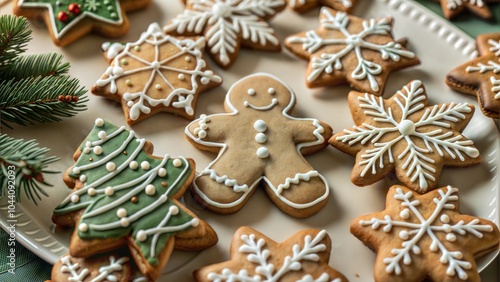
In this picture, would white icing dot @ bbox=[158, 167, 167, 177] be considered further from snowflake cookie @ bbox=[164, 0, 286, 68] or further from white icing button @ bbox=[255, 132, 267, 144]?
snowflake cookie @ bbox=[164, 0, 286, 68]

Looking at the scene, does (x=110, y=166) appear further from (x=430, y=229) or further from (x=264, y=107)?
(x=430, y=229)

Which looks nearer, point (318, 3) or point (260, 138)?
point (260, 138)

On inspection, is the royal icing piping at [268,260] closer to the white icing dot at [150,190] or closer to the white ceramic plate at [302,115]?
the white ceramic plate at [302,115]

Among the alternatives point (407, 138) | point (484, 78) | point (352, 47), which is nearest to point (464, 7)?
point (484, 78)

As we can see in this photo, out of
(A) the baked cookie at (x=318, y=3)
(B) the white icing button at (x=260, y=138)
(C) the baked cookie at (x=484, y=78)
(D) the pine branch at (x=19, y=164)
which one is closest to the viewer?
(D) the pine branch at (x=19, y=164)

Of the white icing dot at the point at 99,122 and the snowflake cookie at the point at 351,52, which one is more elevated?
the snowflake cookie at the point at 351,52

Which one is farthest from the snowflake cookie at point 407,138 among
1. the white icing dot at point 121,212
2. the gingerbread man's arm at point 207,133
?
the white icing dot at point 121,212

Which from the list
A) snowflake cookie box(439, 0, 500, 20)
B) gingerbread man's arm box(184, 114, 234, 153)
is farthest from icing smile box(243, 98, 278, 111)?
snowflake cookie box(439, 0, 500, 20)
